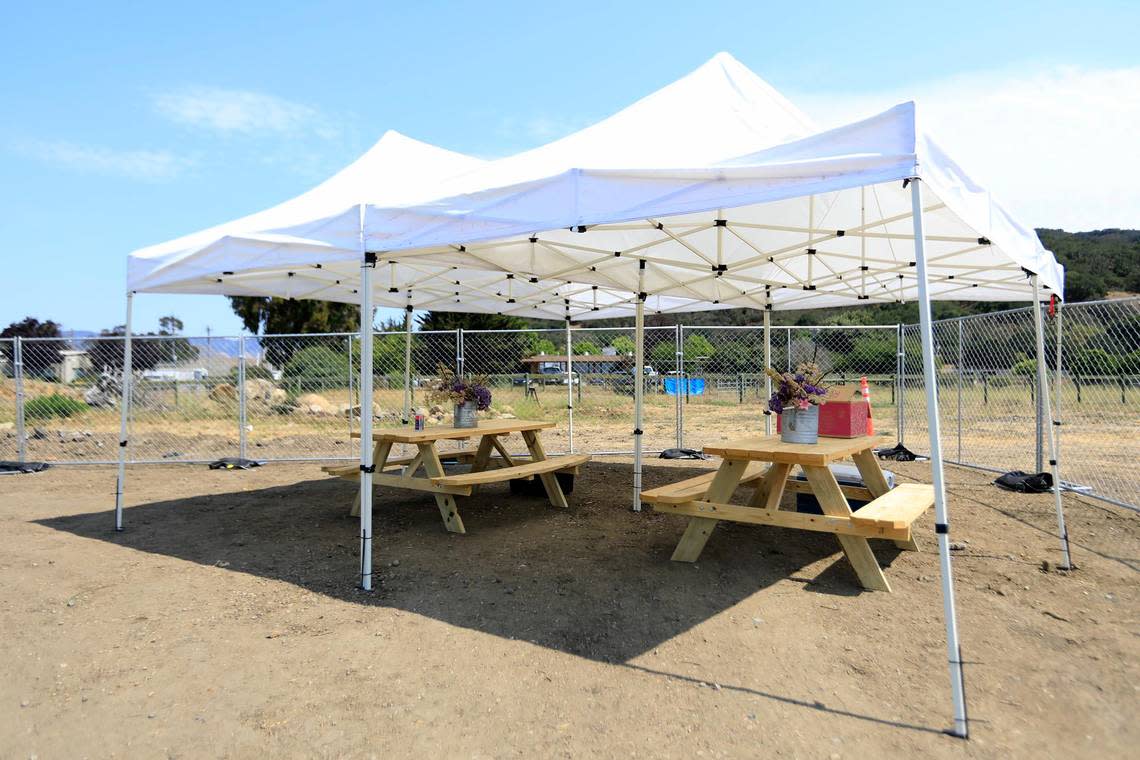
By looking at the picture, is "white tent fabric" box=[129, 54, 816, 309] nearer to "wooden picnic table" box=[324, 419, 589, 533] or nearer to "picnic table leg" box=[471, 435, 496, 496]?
"wooden picnic table" box=[324, 419, 589, 533]

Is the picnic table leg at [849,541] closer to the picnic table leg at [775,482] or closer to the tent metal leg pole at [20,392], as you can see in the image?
the picnic table leg at [775,482]

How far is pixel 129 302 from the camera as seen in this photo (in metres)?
5.42

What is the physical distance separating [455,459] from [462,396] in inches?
34.6

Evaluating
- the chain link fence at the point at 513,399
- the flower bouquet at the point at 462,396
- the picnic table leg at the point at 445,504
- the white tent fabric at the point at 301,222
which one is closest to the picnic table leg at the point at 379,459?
the picnic table leg at the point at 445,504

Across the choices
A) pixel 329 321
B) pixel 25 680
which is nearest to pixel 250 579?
pixel 25 680

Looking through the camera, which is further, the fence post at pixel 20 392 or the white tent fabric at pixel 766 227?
the fence post at pixel 20 392

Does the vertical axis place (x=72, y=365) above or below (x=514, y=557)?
above

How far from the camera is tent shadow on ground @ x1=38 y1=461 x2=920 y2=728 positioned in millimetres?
3584

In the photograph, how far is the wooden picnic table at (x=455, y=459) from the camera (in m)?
5.25

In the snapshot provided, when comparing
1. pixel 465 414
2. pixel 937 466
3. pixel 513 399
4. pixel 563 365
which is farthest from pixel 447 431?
pixel 563 365

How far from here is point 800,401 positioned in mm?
4379

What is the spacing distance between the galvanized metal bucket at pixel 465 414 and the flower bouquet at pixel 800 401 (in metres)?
2.86

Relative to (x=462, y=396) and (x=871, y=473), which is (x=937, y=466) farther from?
(x=462, y=396)

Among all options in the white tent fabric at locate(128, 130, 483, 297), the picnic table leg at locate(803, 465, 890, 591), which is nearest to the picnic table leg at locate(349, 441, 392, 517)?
the white tent fabric at locate(128, 130, 483, 297)
